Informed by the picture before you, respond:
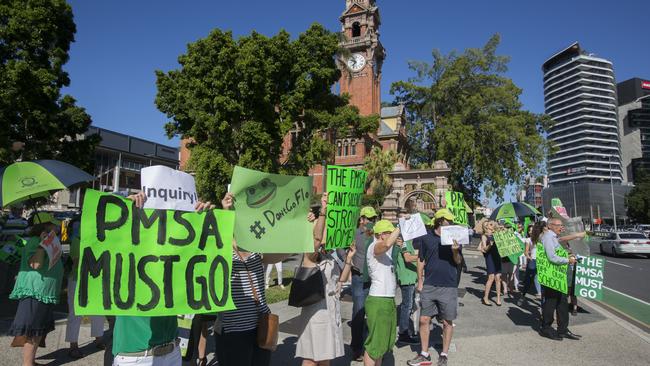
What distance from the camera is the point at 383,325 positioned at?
4500 millimetres

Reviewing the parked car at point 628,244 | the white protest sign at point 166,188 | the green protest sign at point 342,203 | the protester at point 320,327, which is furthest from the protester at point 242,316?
the parked car at point 628,244

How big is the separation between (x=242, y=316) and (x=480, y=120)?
3536 centimetres

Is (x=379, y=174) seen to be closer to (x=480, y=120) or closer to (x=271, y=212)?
(x=480, y=120)

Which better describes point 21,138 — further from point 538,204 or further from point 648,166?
point 648,166

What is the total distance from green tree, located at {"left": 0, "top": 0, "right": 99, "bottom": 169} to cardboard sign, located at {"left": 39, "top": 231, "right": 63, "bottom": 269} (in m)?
8.72

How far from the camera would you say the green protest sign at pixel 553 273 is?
21.5 ft

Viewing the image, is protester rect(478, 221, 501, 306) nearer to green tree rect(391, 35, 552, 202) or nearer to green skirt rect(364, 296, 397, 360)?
green skirt rect(364, 296, 397, 360)

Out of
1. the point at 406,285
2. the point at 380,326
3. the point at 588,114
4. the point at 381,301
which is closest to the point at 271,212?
the point at 381,301

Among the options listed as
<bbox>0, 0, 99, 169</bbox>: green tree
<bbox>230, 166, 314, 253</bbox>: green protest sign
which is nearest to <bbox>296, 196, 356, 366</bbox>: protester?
<bbox>230, 166, 314, 253</bbox>: green protest sign

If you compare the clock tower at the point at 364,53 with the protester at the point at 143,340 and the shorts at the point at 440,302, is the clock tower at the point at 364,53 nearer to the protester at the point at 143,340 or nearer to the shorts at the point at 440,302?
the shorts at the point at 440,302

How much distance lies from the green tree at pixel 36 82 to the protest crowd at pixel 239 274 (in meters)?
8.13

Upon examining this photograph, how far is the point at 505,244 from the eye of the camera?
9.70 metres

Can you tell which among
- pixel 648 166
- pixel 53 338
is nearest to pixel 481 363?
pixel 53 338

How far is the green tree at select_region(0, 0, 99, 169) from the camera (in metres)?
11.6
